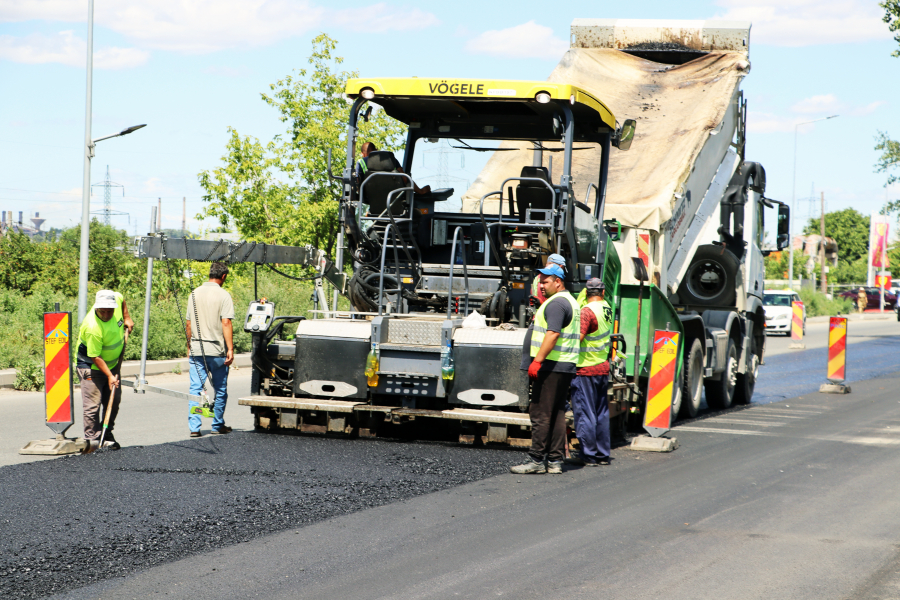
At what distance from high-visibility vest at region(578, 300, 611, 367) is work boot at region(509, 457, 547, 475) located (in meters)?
1.08

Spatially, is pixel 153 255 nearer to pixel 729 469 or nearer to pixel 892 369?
pixel 729 469

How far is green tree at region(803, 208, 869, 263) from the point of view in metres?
84.4

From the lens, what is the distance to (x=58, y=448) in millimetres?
7977

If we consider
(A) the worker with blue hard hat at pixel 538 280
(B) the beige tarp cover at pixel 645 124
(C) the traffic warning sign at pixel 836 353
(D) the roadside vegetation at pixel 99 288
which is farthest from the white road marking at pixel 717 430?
(D) the roadside vegetation at pixel 99 288

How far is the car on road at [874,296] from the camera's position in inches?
2408

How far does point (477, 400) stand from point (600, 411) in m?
1.07

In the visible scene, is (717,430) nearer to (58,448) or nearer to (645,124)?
(645,124)

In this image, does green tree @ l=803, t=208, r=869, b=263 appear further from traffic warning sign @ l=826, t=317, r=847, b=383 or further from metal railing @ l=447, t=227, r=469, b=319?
metal railing @ l=447, t=227, r=469, b=319

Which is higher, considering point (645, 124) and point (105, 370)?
point (645, 124)

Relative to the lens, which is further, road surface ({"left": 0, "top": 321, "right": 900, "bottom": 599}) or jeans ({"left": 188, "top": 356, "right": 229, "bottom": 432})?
jeans ({"left": 188, "top": 356, "right": 229, "bottom": 432})

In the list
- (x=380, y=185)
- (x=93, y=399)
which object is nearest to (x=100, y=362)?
(x=93, y=399)

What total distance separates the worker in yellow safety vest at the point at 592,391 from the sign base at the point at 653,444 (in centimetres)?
81

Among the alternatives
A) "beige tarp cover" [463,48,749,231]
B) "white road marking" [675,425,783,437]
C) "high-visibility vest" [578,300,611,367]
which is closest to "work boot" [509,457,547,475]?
"high-visibility vest" [578,300,611,367]

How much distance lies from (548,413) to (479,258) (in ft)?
6.86
